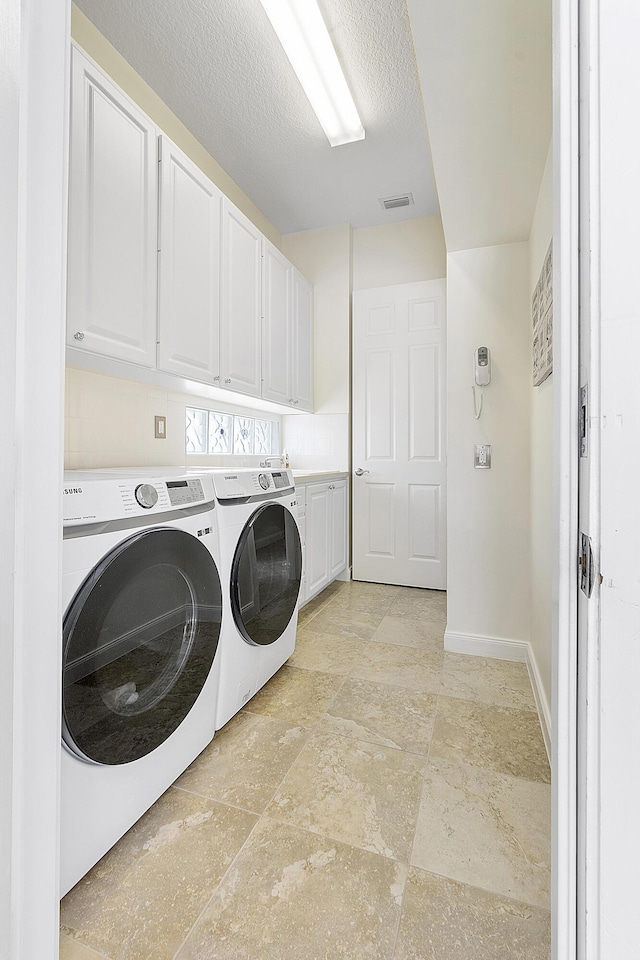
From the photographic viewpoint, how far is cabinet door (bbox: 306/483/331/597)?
2818 mm


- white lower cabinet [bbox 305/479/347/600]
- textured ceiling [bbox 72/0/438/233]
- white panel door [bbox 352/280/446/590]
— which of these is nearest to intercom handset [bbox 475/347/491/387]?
white panel door [bbox 352/280/446/590]

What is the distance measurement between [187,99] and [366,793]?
331 centimetres

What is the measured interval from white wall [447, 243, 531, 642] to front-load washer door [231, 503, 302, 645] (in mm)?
922

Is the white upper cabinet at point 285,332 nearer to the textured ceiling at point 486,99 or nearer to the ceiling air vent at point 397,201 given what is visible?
the ceiling air vent at point 397,201

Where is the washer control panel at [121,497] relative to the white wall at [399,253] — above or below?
below

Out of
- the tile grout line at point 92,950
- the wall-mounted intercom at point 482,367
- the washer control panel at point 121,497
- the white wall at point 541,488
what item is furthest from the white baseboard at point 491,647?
the tile grout line at point 92,950

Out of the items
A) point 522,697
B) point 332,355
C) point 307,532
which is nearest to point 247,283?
point 332,355

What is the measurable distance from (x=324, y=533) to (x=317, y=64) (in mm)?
2611

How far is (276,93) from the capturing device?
2305 millimetres

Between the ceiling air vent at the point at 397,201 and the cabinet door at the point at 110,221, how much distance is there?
81.7 inches

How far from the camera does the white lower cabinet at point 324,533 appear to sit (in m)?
2.83

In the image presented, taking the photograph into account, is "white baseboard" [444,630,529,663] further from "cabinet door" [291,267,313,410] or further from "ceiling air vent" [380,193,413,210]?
"ceiling air vent" [380,193,413,210]

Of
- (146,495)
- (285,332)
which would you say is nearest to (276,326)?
(285,332)

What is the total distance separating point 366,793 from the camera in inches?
51.4
